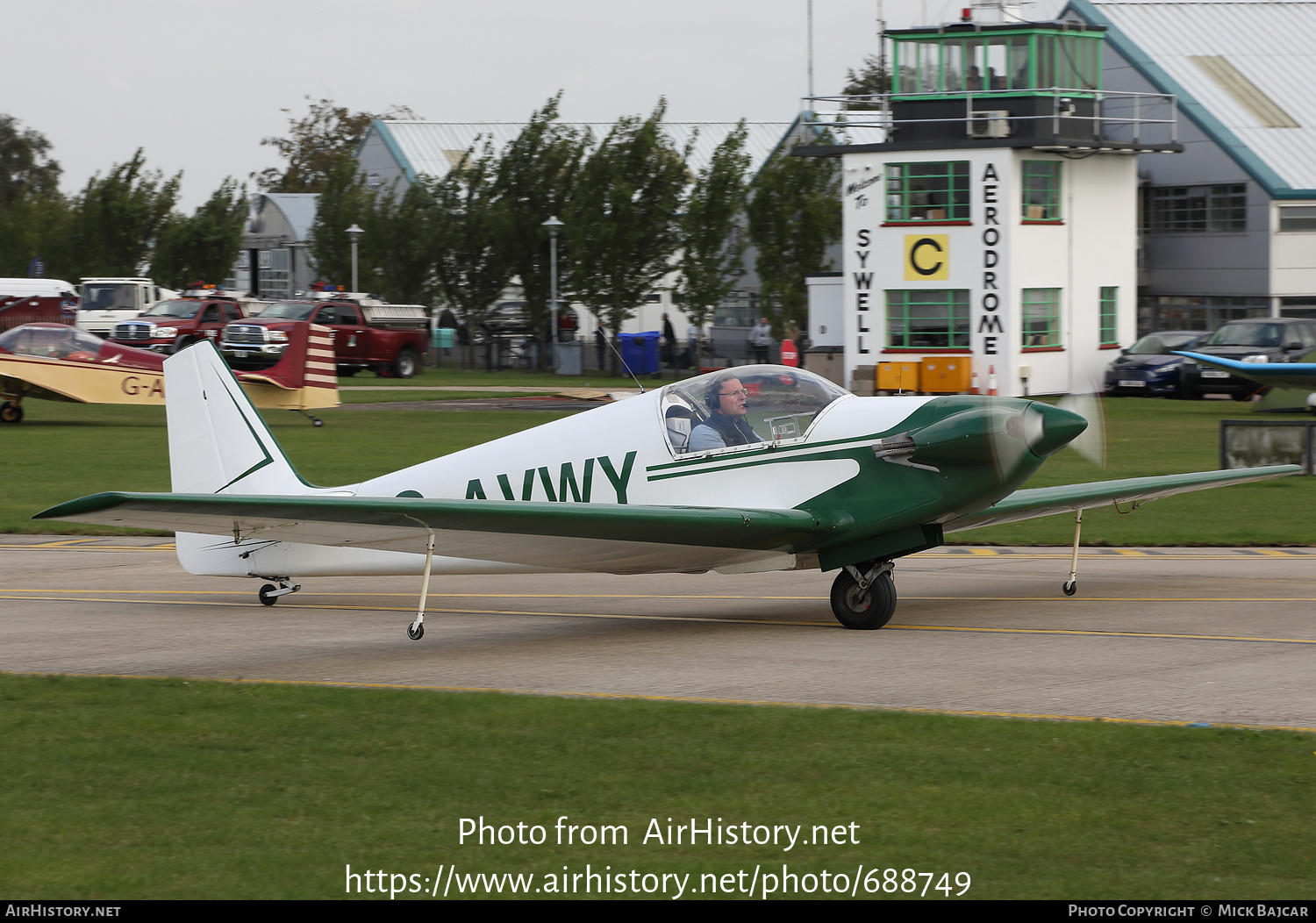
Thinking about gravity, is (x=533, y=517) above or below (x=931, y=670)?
above

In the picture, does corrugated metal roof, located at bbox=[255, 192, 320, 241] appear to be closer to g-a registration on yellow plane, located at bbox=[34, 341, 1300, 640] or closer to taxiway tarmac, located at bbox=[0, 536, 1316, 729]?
taxiway tarmac, located at bbox=[0, 536, 1316, 729]

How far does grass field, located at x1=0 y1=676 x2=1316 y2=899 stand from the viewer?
5.87 meters

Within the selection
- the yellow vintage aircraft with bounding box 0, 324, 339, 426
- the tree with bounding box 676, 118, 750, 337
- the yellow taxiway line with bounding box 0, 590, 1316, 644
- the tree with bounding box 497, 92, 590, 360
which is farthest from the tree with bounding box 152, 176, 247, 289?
the yellow taxiway line with bounding box 0, 590, 1316, 644

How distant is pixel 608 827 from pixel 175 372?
7.46 m

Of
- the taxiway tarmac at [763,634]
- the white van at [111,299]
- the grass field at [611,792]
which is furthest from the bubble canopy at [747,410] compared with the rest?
the white van at [111,299]

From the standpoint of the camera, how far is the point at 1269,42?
184ft

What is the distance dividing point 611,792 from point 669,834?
2.13 ft

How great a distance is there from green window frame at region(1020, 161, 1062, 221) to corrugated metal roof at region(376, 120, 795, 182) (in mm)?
31442

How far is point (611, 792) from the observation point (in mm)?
6863

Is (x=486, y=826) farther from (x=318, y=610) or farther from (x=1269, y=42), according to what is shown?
(x=1269, y=42)

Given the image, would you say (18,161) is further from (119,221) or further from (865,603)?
(865,603)

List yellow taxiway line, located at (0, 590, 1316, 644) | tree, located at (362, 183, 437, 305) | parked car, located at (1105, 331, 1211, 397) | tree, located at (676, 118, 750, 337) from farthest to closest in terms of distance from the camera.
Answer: tree, located at (362, 183, 437, 305) < tree, located at (676, 118, 750, 337) < parked car, located at (1105, 331, 1211, 397) < yellow taxiway line, located at (0, 590, 1316, 644)

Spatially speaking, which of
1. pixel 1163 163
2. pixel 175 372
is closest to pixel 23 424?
pixel 175 372

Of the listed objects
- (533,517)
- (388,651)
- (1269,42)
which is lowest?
(388,651)
